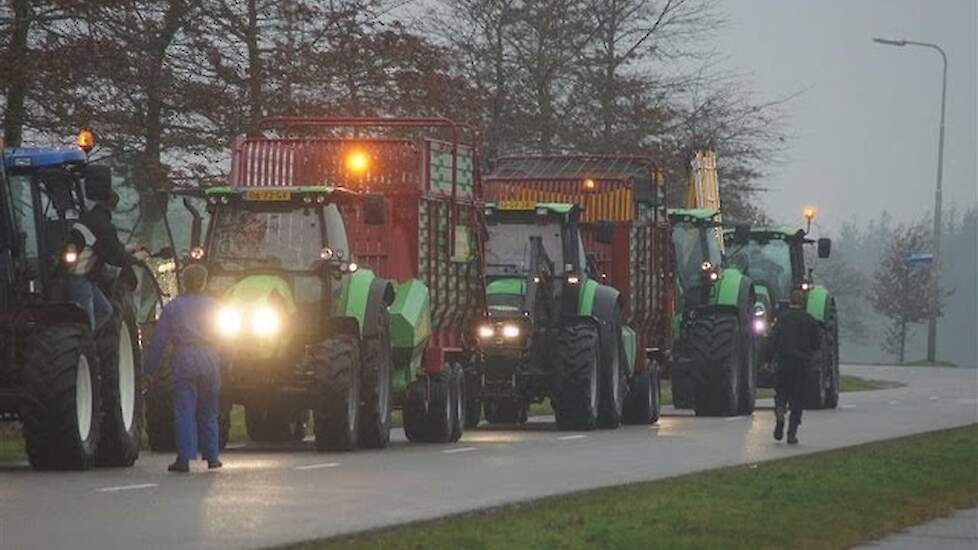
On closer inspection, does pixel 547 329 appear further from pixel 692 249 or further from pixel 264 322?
pixel 264 322

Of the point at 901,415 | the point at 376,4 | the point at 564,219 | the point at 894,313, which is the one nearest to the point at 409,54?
the point at 376,4

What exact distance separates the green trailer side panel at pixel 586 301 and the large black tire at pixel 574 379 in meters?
0.40

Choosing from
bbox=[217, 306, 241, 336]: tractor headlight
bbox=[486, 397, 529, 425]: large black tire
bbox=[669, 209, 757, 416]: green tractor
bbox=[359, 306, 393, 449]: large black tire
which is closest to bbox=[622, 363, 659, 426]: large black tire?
bbox=[486, 397, 529, 425]: large black tire

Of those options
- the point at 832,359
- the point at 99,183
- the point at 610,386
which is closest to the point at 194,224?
the point at 99,183

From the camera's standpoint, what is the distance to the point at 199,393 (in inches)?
910

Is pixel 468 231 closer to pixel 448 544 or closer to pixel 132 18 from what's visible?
pixel 132 18

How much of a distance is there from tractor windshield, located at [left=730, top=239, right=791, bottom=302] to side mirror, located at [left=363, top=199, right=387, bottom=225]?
18726mm

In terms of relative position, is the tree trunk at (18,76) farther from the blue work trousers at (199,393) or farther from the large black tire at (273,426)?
the blue work trousers at (199,393)

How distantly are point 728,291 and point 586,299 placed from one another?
6220 millimetres

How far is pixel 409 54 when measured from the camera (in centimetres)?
4116

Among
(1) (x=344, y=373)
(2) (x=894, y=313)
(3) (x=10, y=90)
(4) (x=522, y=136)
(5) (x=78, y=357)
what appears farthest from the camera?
(2) (x=894, y=313)

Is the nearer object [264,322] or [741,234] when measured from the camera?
[264,322]

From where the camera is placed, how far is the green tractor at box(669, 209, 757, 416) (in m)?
40.2

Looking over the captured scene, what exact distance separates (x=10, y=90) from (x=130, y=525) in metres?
14.6
